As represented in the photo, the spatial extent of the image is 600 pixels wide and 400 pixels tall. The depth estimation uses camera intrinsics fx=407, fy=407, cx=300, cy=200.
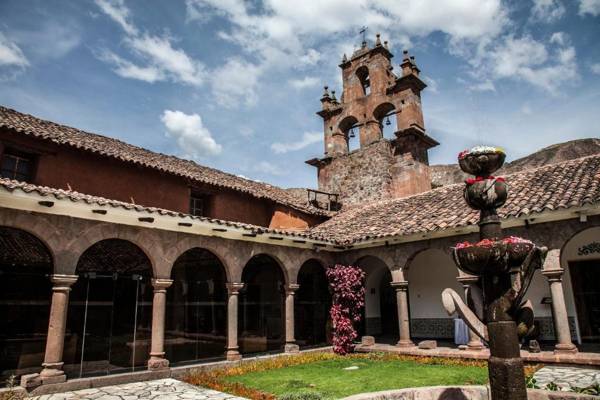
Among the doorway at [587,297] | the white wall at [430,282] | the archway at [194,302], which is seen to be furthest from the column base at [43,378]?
the doorway at [587,297]

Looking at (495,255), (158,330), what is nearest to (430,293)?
(158,330)

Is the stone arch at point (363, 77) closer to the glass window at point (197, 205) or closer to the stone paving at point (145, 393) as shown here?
the glass window at point (197, 205)

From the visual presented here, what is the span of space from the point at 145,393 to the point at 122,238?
3.34m

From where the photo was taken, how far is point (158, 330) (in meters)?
9.39

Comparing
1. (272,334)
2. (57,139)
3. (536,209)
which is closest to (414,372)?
(536,209)

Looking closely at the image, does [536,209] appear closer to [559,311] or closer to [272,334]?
[559,311]

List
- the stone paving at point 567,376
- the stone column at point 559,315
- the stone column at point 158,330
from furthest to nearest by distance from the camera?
1. the stone column at point 559,315
2. the stone column at point 158,330
3. the stone paving at point 567,376

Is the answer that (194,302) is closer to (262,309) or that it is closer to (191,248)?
(262,309)

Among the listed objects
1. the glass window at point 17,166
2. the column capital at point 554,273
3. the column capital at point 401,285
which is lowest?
the column capital at point 401,285

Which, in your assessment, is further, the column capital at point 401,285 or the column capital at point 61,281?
the column capital at point 401,285

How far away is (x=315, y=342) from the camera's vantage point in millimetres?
13812

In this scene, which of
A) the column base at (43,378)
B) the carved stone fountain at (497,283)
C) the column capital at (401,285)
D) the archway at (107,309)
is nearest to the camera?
the carved stone fountain at (497,283)

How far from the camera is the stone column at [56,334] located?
7.59 m

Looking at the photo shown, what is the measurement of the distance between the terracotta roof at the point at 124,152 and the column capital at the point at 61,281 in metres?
4.86
